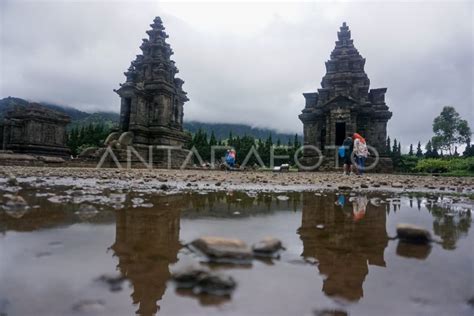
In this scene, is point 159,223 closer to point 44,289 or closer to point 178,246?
point 178,246

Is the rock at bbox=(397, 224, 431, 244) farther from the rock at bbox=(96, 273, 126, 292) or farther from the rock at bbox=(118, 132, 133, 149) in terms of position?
the rock at bbox=(118, 132, 133, 149)

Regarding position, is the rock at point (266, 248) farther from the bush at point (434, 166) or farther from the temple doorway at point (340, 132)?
the bush at point (434, 166)

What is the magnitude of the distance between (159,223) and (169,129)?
18.6 meters

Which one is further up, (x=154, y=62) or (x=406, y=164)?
(x=154, y=62)

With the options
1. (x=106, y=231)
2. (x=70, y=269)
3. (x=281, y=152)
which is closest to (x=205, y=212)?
(x=106, y=231)

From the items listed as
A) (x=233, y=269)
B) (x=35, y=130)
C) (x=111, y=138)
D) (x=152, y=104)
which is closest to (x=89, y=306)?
(x=233, y=269)

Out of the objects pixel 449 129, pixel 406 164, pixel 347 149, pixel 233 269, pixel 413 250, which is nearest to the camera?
pixel 233 269

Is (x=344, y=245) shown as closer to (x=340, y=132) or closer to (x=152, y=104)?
A: (x=152, y=104)

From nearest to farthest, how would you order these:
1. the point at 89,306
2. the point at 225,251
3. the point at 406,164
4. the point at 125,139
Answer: the point at 89,306, the point at 225,251, the point at 125,139, the point at 406,164

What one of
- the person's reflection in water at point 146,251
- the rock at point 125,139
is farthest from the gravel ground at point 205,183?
the rock at point 125,139

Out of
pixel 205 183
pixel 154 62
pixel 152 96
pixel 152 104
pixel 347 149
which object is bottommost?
pixel 205 183

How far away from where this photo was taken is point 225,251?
47.1 inches

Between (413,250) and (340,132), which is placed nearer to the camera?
(413,250)

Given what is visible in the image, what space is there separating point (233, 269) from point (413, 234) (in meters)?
1.02
